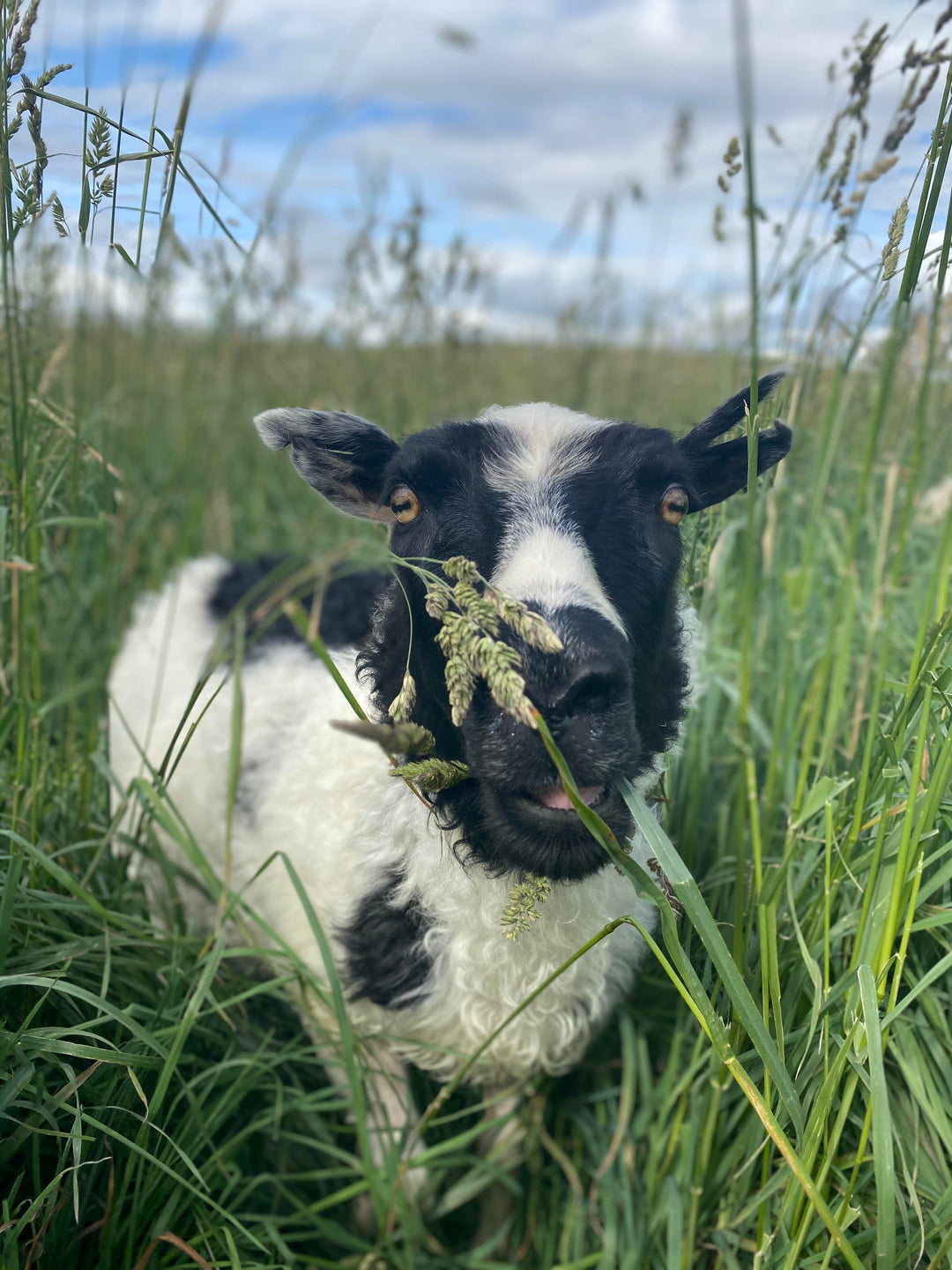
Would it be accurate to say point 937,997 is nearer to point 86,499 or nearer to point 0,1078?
point 0,1078

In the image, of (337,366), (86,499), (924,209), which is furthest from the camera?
(337,366)

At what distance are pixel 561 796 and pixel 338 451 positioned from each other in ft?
3.43

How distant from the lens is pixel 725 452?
211cm

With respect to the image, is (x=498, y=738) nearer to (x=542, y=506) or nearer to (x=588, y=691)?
(x=588, y=691)

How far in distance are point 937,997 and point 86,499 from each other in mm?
2903

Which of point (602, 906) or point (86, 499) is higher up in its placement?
point (86, 499)

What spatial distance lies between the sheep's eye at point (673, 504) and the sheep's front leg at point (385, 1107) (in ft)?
5.64

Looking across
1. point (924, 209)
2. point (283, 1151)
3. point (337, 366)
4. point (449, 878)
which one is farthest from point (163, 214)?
point (337, 366)

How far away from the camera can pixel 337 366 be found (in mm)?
6617

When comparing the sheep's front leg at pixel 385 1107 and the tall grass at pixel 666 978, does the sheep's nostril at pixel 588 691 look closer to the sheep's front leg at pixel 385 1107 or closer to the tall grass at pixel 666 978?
the tall grass at pixel 666 978

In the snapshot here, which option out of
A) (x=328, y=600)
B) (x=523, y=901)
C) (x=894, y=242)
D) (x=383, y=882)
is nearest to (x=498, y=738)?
(x=523, y=901)

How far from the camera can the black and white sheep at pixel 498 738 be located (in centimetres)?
166

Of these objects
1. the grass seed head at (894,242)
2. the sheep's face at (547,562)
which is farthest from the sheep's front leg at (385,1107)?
the grass seed head at (894,242)

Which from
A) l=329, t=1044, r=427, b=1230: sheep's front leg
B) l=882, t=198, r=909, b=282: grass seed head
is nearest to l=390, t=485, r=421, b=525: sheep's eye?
l=882, t=198, r=909, b=282: grass seed head
